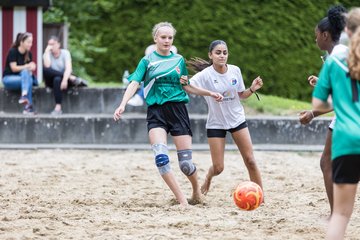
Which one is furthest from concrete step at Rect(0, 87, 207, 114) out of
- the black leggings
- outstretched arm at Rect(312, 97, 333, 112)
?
outstretched arm at Rect(312, 97, 333, 112)

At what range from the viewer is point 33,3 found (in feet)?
60.3

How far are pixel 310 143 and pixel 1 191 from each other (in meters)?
6.33

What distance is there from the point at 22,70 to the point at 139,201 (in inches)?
256

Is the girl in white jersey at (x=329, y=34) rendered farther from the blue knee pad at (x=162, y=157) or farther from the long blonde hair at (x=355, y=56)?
the long blonde hair at (x=355, y=56)

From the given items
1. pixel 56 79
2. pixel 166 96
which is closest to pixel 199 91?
pixel 166 96

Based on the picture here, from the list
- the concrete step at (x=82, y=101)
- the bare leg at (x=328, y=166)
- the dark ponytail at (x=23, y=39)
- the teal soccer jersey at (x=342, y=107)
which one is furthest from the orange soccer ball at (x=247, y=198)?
the dark ponytail at (x=23, y=39)

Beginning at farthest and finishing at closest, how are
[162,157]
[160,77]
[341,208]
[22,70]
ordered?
[22,70], [160,77], [162,157], [341,208]

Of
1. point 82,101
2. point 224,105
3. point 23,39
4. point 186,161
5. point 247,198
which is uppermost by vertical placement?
point 23,39

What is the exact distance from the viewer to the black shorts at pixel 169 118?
884cm

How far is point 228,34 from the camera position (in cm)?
1842

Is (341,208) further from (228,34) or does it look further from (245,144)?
(228,34)

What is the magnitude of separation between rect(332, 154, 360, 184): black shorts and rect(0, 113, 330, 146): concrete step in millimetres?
9008

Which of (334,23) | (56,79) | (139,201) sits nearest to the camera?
(334,23)

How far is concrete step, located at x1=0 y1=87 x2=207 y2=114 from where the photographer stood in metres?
15.9
